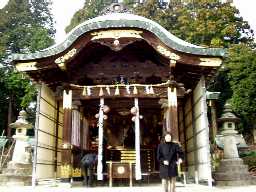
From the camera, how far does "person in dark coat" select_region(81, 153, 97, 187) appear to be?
11.0 metres

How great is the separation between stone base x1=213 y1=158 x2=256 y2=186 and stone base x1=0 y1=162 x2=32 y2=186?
7116 mm

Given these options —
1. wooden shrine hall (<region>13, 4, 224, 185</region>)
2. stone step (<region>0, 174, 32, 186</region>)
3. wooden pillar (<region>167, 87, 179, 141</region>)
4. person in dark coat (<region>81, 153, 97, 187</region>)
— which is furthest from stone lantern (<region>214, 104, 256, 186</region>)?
stone step (<region>0, 174, 32, 186</region>)

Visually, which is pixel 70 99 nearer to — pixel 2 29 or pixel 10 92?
pixel 10 92

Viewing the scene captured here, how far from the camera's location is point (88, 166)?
36.3ft

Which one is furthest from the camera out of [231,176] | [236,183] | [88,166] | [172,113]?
[231,176]

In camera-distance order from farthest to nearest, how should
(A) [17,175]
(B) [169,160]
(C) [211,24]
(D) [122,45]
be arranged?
Answer: 1. (C) [211,24]
2. (A) [17,175]
3. (D) [122,45]
4. (B) [169,160]


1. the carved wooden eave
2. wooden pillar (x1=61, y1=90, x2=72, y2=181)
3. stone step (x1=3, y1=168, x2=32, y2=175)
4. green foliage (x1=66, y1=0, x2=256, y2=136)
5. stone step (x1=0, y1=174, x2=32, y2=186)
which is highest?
green foliage (x1=66, y1=0, x2=256, y2=136)

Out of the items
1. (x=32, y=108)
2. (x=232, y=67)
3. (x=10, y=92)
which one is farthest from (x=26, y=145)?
(x=32, y=108)

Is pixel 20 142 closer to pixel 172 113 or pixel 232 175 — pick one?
pixel 172 113

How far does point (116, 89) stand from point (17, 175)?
5347mm

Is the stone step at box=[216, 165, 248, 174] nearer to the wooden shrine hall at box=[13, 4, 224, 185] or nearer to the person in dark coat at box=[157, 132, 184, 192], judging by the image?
the wooden shrine hall at box=[13, 4, 224, 185]

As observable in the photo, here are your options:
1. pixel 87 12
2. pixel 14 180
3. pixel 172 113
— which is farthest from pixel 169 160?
pixel 87 12

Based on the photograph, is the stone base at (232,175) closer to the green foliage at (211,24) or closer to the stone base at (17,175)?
the stone base at (17,175)

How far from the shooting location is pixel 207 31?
91.3 feet
